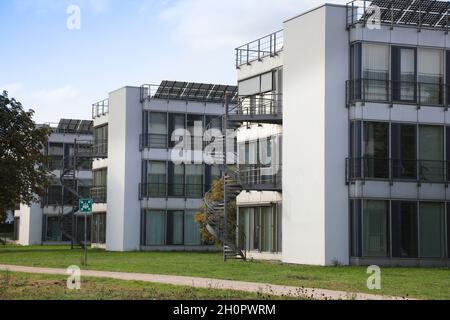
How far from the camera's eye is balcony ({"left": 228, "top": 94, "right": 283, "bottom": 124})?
126 feet

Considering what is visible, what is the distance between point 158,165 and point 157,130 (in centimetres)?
225

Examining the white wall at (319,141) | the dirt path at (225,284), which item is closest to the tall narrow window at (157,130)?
the white wall at (319,141)

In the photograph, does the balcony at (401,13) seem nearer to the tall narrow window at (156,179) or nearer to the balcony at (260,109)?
the balcony at (260,109)

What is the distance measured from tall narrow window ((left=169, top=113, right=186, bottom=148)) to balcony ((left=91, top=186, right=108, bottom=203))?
21.2 ft

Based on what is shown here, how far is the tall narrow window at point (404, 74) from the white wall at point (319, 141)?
2.14 m

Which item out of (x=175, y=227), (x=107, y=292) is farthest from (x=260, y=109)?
(x=107, y=292)

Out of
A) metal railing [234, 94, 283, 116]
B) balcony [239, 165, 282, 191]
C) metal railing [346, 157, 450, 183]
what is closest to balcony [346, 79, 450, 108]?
metal railing [346, 157, 450, 183]

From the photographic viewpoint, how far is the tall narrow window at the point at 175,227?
179ft

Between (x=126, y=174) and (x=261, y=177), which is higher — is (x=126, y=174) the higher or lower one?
the higher one

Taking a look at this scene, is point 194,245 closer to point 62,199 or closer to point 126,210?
point 126,210

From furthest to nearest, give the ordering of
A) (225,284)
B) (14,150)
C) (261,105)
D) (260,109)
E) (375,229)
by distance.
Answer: (260,109)
(261,105)
(375,229)
(14,150)
(225,284)

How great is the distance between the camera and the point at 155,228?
54.3 meters

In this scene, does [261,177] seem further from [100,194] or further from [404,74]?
[100,194]
